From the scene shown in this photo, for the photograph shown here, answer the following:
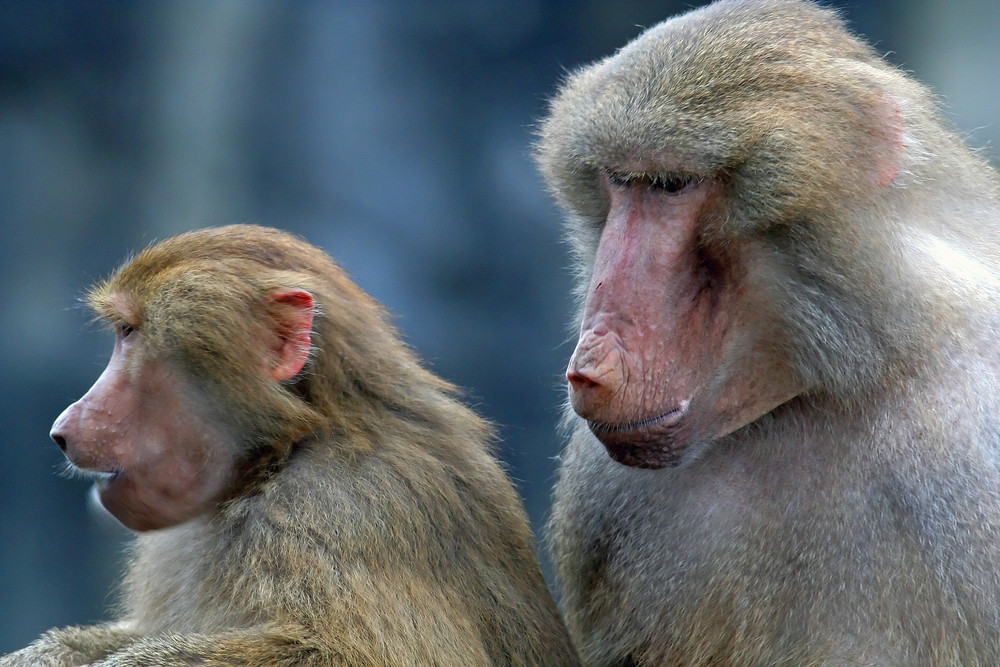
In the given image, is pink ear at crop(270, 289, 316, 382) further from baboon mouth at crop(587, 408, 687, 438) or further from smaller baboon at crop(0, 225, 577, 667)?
baboon mouth at crop(587, 408, 687, 438)

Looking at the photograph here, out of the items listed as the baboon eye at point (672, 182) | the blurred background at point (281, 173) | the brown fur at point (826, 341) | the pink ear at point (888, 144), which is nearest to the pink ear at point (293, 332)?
the brown fur at point (826, 341)

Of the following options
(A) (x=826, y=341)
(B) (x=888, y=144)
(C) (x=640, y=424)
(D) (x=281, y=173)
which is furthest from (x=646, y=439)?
(D) (x=281, y=173)

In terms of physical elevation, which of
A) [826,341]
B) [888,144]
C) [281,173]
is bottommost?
[826,341]

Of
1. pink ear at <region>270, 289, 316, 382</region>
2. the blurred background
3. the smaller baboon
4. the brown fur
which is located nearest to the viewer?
the brown fur

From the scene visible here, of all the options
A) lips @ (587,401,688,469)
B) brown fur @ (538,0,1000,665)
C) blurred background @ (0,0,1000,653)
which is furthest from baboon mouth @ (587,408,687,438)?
blurred background @ (0,0,1000,653)

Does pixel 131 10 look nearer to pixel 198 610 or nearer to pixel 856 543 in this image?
pixel 198 610

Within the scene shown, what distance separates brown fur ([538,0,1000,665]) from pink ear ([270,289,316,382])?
1.94ft

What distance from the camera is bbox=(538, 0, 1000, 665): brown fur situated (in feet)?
6.31

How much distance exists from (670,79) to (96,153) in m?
3.30

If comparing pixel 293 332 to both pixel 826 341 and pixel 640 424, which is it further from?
pixel 826 341

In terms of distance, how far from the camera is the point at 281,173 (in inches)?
185

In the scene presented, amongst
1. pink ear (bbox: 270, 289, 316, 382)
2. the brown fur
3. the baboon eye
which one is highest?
pink ear (bbox: 270, 289, 316, 382)

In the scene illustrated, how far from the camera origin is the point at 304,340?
2.31 m

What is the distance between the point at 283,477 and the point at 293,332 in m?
0.29
